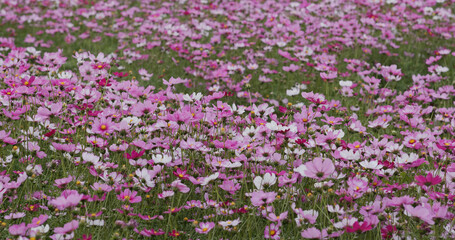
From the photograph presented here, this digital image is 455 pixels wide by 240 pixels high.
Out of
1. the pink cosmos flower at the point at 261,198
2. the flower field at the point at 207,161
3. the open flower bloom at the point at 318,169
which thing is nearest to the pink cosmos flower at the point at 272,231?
the flower field at the point at 207,161

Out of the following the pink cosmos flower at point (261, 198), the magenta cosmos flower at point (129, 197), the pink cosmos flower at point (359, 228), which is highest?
the pink cosmos flower at point (359, 228)

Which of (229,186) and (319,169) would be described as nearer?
(319,169)

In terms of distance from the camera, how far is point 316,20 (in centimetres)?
641

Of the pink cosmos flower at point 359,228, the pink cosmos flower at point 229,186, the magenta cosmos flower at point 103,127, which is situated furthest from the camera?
the magenta cosmos flower at point 103,127

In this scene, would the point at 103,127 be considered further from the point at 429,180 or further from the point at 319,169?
the point at 429,180

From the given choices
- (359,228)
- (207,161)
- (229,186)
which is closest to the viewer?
(359,228)

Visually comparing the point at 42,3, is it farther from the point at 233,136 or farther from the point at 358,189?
the point at 358,189

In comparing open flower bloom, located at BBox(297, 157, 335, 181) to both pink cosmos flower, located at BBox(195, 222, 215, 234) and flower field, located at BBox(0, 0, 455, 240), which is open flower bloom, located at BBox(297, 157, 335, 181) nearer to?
flower field, located at BBox(0, 0, 455, 240)

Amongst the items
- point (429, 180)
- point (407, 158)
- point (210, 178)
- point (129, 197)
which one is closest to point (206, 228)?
point (210, 178)

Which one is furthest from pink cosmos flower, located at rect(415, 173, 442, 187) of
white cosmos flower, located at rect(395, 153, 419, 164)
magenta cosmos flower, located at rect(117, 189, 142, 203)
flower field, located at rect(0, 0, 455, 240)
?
magenta cosmos flower, located at rect(117, 189, 142, 203)

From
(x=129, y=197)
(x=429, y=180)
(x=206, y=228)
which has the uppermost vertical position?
(x=429, y=180)

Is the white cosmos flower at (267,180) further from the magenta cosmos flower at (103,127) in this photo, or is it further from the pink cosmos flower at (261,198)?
the magenta cosmos flower at (103,127)

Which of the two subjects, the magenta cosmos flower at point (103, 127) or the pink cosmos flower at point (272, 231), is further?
the magenta cosmos flower at point (103, 127)

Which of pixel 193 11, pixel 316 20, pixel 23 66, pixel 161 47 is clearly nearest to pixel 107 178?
pixel 23 66
